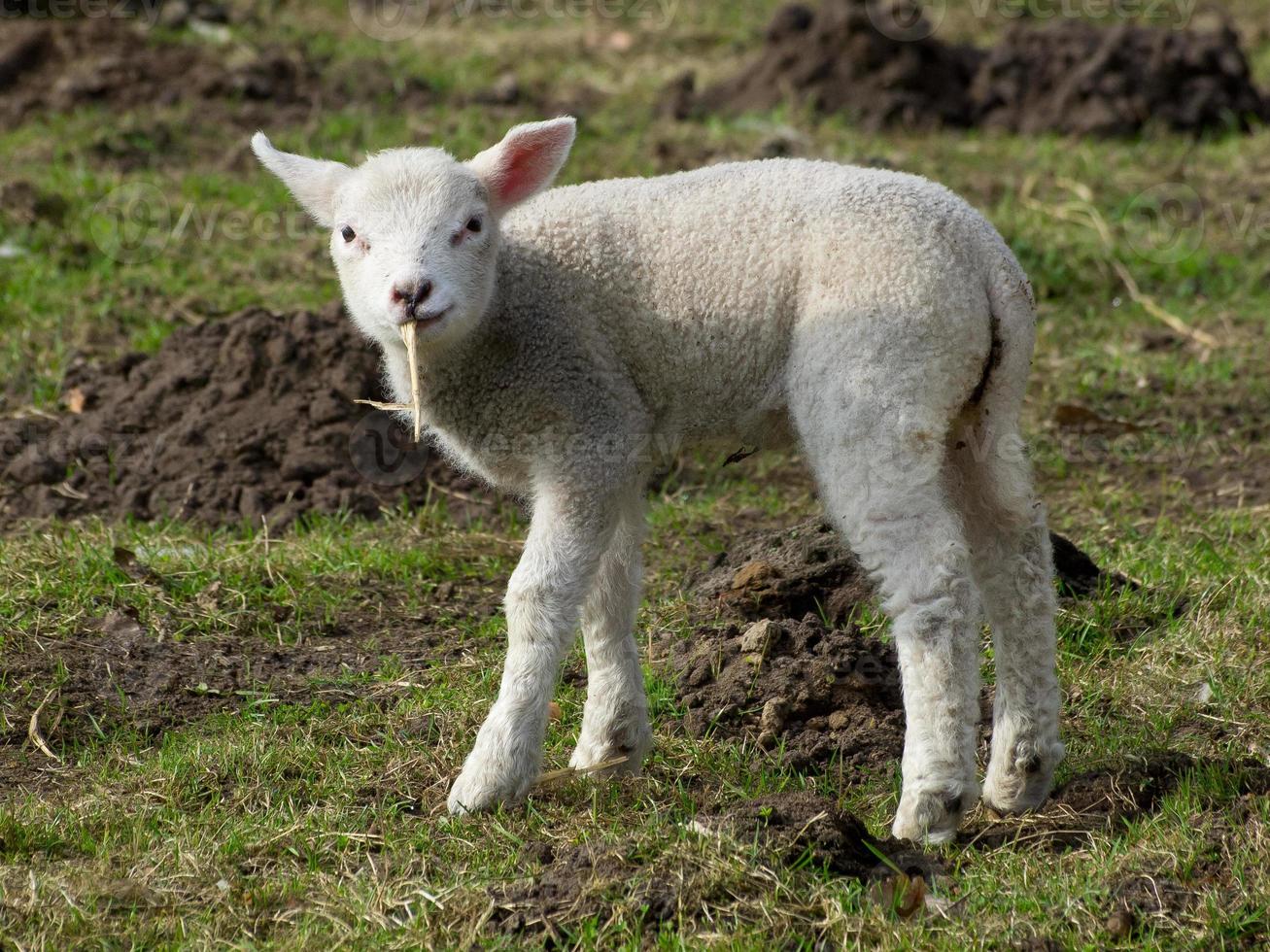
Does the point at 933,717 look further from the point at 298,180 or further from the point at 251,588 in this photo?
the point at 251,588

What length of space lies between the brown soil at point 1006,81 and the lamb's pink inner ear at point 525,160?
21.5 ft

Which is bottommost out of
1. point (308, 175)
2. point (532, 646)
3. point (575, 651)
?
point (575, 651)

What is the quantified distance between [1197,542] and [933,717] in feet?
7.83

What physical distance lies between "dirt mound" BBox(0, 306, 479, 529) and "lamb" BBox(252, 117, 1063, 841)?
2.07 metres

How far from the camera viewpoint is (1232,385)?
790cm

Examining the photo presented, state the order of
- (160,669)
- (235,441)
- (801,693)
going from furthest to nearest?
(235,441) < (160,669) < (801,693)

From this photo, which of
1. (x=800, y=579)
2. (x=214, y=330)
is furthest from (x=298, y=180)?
(x=214, y=330)

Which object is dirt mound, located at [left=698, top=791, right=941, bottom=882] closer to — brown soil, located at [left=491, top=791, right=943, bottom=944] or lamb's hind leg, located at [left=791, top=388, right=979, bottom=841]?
brown soil, located at [left=491, top=791, right=943, bottom=944]

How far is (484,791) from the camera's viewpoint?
4.46 metres

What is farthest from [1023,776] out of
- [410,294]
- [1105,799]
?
[410,294]

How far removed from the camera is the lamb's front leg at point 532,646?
4473mm

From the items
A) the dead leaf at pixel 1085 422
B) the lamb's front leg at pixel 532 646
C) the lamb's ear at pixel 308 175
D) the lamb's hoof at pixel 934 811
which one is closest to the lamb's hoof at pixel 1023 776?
the lamb's hoof at pixel 934 811

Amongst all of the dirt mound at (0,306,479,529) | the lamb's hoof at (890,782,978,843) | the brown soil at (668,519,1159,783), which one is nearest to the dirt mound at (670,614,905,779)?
the brown soil at (668,519,1159,783)

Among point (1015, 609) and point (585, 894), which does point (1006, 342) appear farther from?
point (585, 894)
